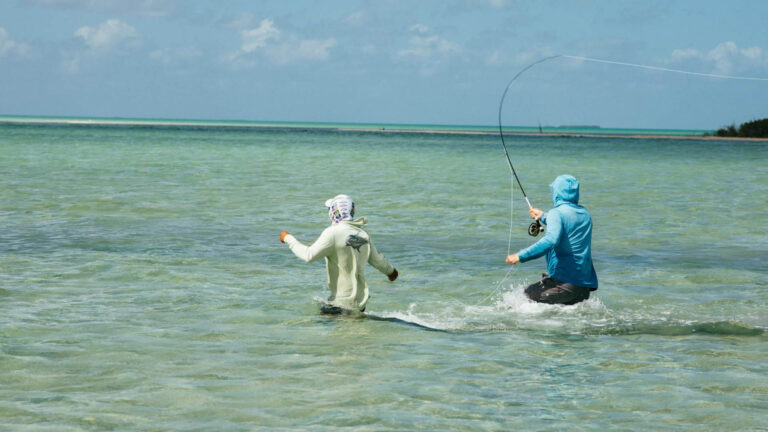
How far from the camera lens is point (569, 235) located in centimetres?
841

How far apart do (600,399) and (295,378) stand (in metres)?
2.29

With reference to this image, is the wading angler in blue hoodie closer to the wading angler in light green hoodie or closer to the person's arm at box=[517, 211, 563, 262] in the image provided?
the person's arm at box=[517, 211, 563, 262]

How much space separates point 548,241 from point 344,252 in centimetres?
188

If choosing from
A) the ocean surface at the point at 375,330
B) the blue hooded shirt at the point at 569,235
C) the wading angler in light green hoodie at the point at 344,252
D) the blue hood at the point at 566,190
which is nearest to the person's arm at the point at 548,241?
the blue hooded shirt at the point at 569,235

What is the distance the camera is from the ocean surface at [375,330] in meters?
6.11

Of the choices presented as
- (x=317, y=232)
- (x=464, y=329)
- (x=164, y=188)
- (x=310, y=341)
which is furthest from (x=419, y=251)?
(x=164, y=188)

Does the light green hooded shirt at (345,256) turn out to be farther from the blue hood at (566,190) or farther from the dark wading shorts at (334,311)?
the blue hood at (566,190)

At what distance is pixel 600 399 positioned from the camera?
643 centimetres

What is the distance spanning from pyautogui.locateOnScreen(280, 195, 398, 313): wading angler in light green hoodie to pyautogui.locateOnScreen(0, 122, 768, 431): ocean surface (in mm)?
355

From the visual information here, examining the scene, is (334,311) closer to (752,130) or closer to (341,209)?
(341,209)

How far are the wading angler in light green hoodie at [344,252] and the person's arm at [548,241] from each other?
122 cm

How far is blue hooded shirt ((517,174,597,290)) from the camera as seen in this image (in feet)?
27.2

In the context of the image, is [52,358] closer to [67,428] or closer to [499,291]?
[67,428]

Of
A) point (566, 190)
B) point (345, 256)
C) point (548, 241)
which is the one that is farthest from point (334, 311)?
point (566, 190)
